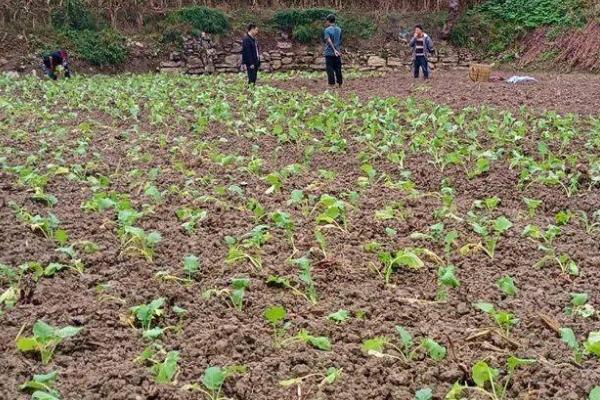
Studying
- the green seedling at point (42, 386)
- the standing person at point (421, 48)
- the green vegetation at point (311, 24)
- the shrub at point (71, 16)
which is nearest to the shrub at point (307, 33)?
the green vegetation at point (311, 24)

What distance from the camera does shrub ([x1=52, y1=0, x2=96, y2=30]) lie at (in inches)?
824

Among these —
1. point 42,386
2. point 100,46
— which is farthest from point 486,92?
point 100,46

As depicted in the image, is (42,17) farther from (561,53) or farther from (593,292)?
(593,292)

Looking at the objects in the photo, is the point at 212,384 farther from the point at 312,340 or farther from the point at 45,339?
the point at 45,339

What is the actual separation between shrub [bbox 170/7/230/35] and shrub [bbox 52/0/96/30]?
2728mm

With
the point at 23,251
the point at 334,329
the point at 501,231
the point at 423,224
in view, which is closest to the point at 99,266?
the point at 23,251

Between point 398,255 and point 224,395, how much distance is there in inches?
60.1

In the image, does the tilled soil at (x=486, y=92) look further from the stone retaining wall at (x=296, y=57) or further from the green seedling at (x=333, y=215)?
the stone retaining wall at (x=296, y=57)

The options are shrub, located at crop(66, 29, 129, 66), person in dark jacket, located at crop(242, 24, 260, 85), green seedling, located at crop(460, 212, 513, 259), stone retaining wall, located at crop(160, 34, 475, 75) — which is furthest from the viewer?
stone retaining wall, located at crop(160, 34, 475, 75)

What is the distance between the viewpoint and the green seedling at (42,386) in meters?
2.72

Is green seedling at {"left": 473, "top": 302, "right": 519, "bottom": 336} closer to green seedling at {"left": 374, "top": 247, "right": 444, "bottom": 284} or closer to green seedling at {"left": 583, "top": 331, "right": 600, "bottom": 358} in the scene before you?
green seedling at {"left": 583, "top": 331, "right": 600, "bottom": 358}

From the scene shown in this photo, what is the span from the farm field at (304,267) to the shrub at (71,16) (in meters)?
14.8

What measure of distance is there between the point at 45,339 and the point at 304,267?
4.52 ft

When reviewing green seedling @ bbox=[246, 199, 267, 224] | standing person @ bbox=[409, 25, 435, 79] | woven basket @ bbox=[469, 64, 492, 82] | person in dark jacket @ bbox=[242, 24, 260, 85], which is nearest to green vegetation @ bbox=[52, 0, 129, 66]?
person in dark jacket @ bbox=[242, 24, 260, 85]
